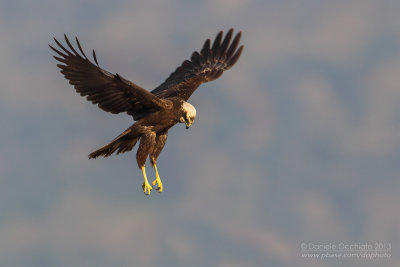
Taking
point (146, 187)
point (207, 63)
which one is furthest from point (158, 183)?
point (207, 63)

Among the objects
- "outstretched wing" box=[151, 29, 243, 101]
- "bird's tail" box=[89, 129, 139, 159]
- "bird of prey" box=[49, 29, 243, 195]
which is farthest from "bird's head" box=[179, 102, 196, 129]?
"outstretched wing" box=[151, 29, 243, 101]

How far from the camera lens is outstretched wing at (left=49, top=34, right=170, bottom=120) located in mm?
12602

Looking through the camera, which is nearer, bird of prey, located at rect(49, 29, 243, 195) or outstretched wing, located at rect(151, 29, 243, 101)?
bird of prey, located at rect(49, 29, 243, 195)

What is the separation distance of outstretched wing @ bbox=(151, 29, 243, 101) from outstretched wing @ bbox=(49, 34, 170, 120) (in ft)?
7.11

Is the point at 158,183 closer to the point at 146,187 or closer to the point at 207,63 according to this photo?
the point at 146,187

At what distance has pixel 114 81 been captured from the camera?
12602 mm

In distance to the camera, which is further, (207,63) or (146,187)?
(207,63)

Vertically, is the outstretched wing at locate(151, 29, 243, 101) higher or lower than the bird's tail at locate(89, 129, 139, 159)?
higher

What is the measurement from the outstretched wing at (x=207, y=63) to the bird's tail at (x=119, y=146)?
216 centimetres

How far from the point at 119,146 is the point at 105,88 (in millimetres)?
1270

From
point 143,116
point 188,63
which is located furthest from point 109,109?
point 188,63

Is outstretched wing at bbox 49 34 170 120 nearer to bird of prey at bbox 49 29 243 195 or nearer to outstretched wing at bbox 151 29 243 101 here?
bird of prey at bbox 49 29 243 195

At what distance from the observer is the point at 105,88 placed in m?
13.0

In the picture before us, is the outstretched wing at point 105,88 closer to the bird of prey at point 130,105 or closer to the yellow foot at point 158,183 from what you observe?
the bird of prey at point 130,105
